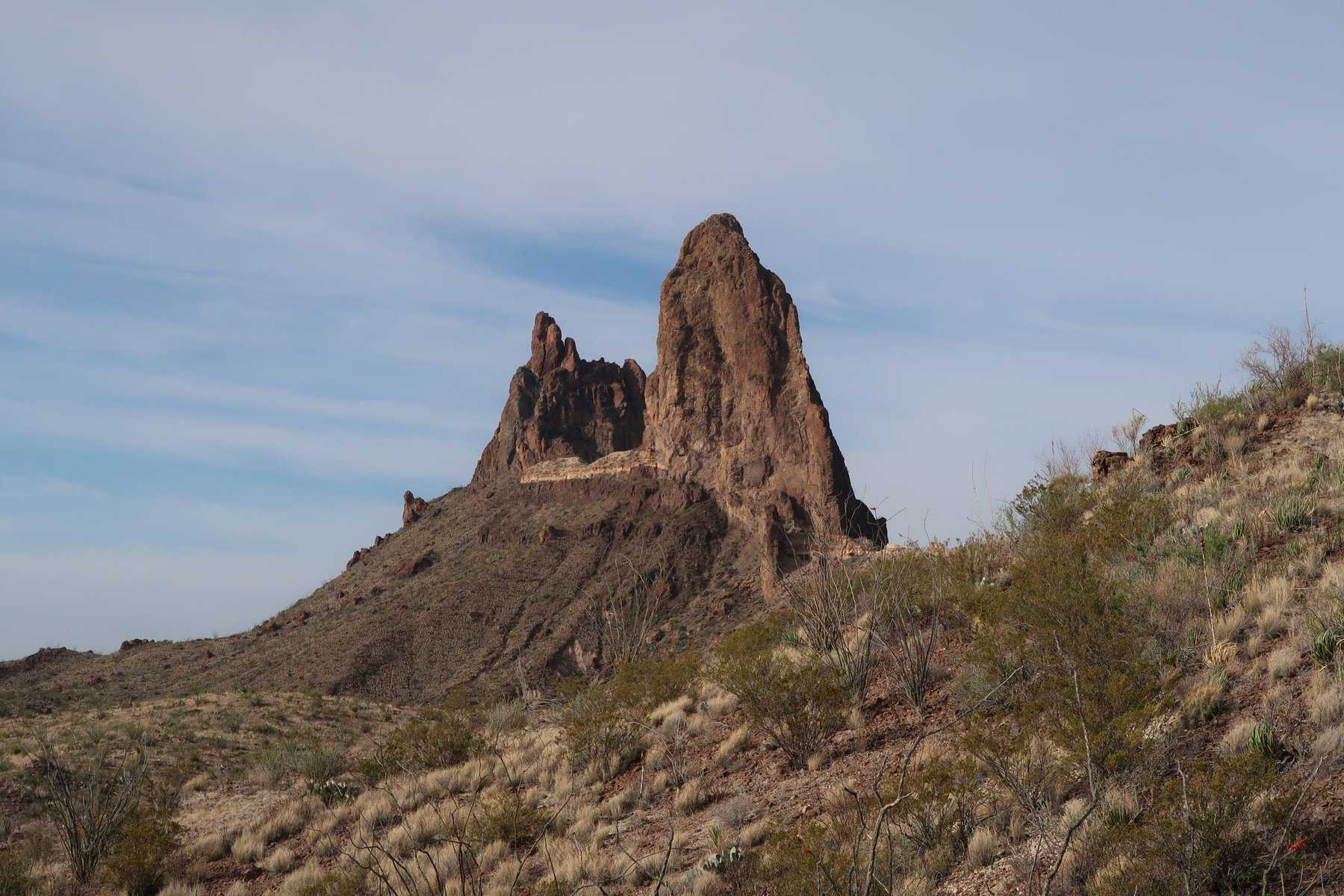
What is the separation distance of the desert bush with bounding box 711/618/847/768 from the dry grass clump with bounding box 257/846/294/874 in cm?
655

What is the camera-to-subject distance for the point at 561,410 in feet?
299

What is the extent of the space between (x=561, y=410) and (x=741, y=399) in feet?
86.1

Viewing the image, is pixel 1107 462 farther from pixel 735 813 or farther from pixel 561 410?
pixel 561 410

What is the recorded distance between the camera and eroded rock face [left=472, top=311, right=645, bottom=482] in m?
88.9

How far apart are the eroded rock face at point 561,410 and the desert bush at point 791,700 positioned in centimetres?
7566

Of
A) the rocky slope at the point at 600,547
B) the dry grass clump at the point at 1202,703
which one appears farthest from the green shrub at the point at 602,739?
the rocky slope at the point at 600,547

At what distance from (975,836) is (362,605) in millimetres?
72989

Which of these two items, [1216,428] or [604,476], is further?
[604,476]

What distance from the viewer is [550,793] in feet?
42.3

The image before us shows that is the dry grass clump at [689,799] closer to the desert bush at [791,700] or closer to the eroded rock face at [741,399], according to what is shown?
the desert bush at [791,700]

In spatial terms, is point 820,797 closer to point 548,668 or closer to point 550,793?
point 550,793

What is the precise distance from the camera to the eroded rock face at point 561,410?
88.9 metres

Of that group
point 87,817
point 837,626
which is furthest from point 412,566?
point 837,626

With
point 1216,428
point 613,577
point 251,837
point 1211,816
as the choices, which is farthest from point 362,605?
point 1211,816
